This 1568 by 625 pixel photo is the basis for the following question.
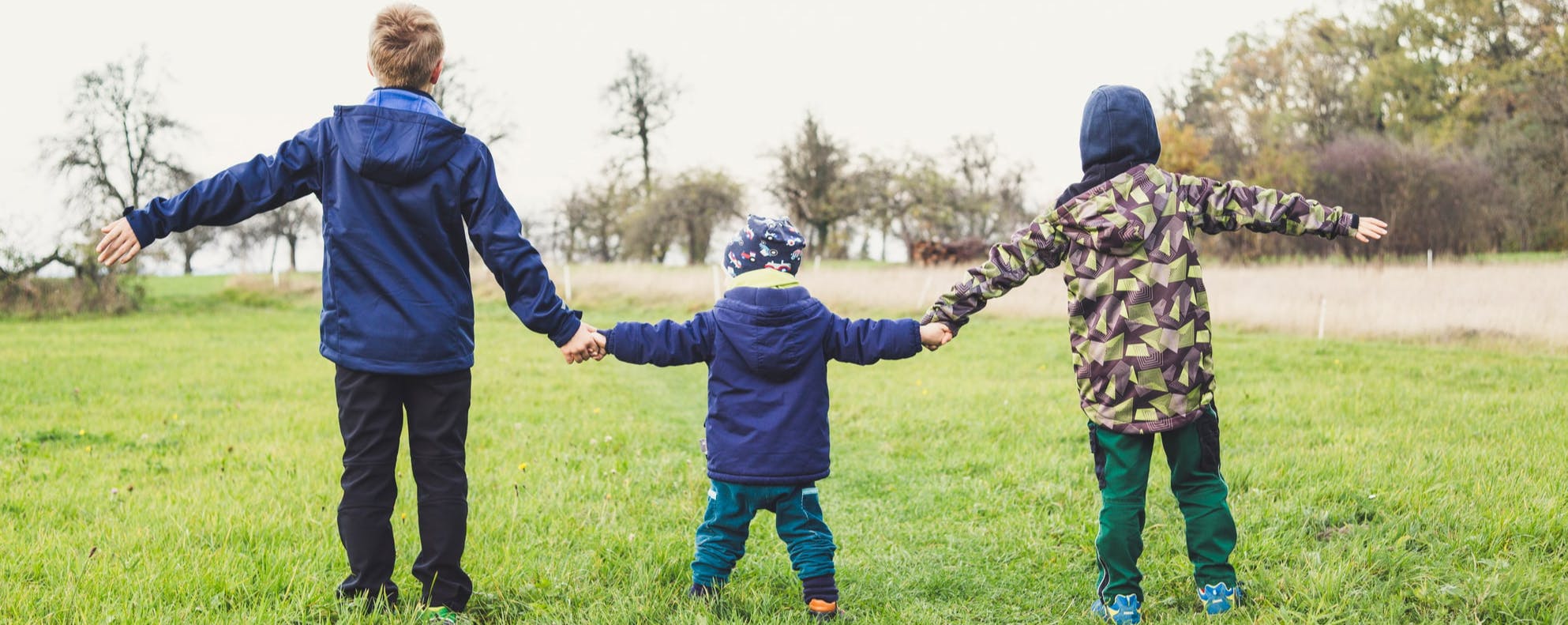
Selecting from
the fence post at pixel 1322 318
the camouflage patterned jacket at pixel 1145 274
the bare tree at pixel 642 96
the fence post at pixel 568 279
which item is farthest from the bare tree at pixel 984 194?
the camouflage patterned jacket at pixel 1145 274

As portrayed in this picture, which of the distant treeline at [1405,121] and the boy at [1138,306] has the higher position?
the distant treeline at [1405,121]

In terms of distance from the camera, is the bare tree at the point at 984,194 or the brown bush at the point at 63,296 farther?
the bare tree at the point at 984,194

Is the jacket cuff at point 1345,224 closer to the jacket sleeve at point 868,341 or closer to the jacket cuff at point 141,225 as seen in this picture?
the jacket sleeve at point 868,341

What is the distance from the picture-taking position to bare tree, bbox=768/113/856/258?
42562 millimetres

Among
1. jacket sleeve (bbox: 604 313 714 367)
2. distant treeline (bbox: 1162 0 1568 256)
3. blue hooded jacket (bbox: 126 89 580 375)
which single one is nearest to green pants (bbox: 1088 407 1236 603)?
jacket sleeve (bbox: 604 313 714 367)

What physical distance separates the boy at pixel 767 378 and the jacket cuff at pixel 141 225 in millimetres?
1490

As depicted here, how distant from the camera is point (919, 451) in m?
6.92

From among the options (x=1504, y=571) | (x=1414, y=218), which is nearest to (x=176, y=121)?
(x=1504, y=571)

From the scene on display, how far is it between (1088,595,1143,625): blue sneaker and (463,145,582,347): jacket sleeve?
2.19 meters

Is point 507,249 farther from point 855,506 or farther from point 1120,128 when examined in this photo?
point 855,506

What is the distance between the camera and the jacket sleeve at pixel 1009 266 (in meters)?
3.66

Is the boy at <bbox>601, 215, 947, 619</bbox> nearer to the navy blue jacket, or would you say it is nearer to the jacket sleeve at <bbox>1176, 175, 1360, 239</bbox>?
the navy blue jacket

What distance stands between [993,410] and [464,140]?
594cm

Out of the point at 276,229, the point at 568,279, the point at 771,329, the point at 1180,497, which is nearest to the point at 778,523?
the point at 771,329
